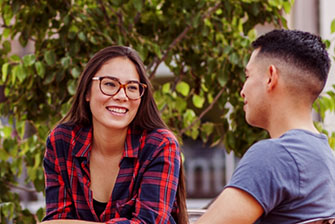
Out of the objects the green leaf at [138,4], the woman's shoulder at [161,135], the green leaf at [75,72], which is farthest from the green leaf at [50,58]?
the woman's shoulder at [161,135]

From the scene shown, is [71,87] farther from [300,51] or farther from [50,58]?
[300,51]

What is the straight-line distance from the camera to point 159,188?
182cm

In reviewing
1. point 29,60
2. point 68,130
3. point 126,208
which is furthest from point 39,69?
point 126,208

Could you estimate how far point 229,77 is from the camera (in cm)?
266

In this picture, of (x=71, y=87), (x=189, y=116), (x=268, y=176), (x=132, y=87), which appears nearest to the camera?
(x=268, y=176)

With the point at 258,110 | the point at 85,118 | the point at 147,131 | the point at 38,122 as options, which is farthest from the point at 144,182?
the point at 38,122

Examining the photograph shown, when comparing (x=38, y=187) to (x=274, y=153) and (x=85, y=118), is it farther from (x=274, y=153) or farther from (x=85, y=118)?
(x=274, y=153)

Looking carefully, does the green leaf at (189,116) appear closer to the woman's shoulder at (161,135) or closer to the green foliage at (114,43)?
the green foliage at (114,43)

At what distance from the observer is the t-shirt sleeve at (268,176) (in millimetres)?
1053

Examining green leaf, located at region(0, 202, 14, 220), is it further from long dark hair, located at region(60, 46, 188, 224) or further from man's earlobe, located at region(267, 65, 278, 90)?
man's earlobe, located at region(267, 65, 278, 90)

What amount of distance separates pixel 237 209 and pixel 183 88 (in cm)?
189

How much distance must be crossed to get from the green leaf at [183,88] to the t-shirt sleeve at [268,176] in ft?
6.08

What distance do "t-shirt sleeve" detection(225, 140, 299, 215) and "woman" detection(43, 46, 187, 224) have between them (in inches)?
30.2

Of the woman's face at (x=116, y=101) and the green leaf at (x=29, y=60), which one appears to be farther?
the green leaf at (x=29, y=60)
